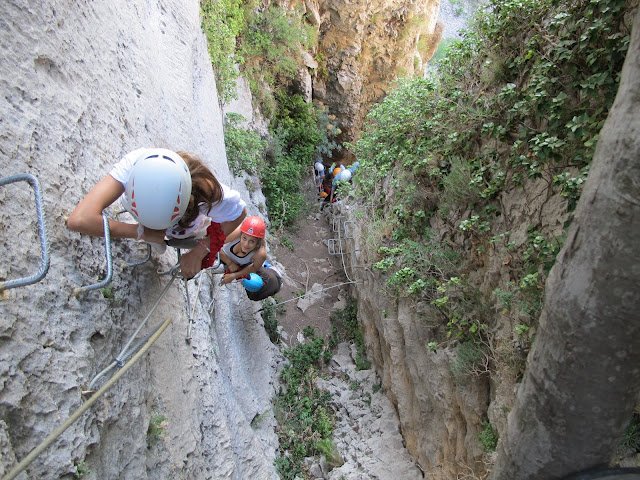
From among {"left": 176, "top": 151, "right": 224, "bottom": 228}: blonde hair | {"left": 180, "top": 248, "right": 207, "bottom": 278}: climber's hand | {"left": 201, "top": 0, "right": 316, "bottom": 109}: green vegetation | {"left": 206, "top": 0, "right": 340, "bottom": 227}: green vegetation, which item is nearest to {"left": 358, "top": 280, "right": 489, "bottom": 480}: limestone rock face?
{"left": 180, "top": 248, "right": 207, "bottom": 278}: climber's hand

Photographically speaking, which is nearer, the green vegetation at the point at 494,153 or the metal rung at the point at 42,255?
the metal rung at the point at 42,255

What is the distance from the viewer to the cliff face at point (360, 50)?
12.4m

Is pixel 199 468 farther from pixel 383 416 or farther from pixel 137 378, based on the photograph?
pixel 383 416

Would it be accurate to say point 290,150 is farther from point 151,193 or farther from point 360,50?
point 151,193

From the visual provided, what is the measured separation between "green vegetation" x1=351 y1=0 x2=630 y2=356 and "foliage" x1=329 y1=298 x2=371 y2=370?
2.39 meters

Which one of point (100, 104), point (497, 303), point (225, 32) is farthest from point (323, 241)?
point (100, 104)

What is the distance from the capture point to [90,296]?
2371 millimetres

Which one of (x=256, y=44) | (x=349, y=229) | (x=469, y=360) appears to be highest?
(x=256, y=44)

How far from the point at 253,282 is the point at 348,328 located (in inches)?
117

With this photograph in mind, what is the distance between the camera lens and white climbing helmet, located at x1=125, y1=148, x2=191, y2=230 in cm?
212

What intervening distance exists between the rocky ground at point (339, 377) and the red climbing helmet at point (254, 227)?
3.11 meters

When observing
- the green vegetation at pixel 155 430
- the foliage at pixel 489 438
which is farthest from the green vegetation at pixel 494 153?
the green vegetation at pixel 155 430

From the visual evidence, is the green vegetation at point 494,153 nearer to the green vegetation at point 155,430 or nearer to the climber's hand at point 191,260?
the climber's hand at point 191,260

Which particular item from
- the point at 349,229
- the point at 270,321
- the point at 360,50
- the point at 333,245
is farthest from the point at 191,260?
the point at 360,50
